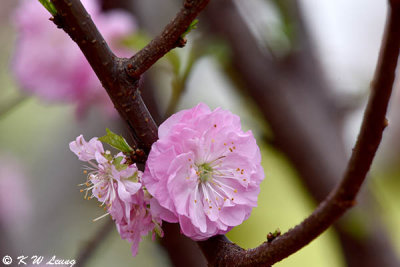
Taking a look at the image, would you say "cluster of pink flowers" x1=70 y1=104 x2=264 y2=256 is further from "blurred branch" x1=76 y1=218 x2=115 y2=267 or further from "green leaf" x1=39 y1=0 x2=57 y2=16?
"blurred branch" x1=76 y1=218 x2=115 y2=267

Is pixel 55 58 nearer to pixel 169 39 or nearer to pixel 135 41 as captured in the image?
pixel 135 41

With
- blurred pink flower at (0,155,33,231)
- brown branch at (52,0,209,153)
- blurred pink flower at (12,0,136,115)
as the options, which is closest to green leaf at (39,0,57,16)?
brown branch at (52,0,209,153)

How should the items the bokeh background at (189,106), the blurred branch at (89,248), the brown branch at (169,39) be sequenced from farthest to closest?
the bokeh background at (189,106) < the blurred branch at (89,248) < the brown branch at (169,39)

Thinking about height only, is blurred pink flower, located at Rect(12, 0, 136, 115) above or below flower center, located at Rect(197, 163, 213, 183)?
above

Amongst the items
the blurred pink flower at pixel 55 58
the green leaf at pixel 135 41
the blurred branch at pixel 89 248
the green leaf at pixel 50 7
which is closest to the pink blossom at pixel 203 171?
the green leaf at pixel 50 7

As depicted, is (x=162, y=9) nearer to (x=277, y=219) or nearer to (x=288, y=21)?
(x=288, y=21)

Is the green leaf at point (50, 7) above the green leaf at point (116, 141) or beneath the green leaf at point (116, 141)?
above

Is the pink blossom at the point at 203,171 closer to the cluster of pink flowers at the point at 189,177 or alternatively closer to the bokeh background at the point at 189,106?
the cluster of pink flowers at the point at 189,177
